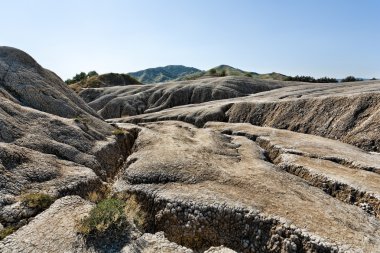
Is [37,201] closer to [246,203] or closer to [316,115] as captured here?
[246,203]

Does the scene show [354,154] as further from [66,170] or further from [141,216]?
[66,170]

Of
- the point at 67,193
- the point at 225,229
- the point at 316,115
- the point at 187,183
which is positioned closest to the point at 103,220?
the point at 67,193

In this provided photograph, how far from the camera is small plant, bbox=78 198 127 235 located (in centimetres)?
1515

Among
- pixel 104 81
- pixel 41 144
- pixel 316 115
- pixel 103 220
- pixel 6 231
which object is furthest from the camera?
pixel 104 81

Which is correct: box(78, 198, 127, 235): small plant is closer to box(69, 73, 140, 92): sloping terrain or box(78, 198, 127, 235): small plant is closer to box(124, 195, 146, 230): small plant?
box(124, 195, 146, 230): small plant

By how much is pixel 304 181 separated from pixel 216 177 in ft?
21.7

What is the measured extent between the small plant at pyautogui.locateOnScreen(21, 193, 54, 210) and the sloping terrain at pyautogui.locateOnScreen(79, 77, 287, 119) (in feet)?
242


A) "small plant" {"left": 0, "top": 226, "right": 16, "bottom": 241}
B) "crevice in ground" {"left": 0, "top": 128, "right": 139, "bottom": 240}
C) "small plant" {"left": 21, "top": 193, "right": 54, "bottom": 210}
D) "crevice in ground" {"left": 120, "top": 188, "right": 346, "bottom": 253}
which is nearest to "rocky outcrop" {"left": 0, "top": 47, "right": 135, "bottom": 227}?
"crevice in ground" {"left": 0, "top": 128, "right": 139, "bottom": 240}

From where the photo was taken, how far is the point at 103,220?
50.7 ft

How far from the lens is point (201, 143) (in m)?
34.4

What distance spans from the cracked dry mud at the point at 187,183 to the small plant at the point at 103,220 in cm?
41

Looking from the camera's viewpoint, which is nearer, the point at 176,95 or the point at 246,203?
the point at 246,203

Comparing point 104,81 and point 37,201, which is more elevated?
point 104,81

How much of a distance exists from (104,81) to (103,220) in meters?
156
